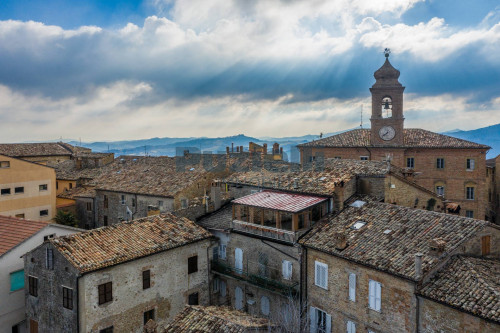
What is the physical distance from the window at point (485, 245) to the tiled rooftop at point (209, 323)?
33.4 ft

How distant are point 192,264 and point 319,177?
10064 millimetres

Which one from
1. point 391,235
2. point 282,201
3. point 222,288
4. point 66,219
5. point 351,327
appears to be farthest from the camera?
point 66,219

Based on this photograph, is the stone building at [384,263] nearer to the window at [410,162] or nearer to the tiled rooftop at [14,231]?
the tiled rooftop at [14,231]

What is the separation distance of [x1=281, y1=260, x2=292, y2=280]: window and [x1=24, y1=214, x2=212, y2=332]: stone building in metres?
5.38

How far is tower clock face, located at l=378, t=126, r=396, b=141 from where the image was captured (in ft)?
137

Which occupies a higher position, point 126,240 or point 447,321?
point 126,240

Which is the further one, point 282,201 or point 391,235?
point 282,201

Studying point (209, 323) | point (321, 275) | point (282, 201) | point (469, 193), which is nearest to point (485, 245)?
point (321, 275)

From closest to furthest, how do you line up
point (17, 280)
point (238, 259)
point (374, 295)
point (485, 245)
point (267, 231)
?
point (374, 295)
point (485, 245)
point (267, 231)
point (17, 280)
point (238, 259)

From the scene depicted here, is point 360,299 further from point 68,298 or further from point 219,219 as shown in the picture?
point 68,298

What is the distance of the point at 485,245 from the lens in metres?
17.6

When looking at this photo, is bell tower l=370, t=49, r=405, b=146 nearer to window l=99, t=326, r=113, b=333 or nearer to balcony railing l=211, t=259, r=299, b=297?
balcony railing l=211, t=259, r=299, b=297

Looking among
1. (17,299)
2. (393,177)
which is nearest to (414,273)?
(393,177)

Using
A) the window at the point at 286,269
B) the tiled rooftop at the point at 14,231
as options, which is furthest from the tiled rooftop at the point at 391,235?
the tiled rooftop at the point at 14,231
